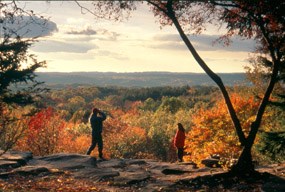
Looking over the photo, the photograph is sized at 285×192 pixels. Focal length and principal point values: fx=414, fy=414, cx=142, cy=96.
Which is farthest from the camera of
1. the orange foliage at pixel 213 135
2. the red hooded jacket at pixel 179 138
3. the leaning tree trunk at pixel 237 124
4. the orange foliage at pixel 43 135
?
the orange foliage at pixel 213 135

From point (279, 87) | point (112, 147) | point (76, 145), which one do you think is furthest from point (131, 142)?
point (279, 87)

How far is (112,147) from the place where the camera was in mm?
45719

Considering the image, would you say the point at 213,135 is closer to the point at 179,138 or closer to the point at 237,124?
the point at 179,138

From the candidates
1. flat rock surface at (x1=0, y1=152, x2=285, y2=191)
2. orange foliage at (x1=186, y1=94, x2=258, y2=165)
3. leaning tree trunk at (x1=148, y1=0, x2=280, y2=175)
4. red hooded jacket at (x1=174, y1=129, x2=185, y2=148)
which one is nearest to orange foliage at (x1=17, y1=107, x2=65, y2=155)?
orange foliage at (x1=186, y1=94, x2=258, y2=165)

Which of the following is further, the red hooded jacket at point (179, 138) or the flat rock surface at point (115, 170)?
the red hooded jacket at point (179, 138)

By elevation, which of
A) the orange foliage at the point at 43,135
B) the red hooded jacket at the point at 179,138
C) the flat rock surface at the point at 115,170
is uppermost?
the red hooded jacket at the point at 179,138

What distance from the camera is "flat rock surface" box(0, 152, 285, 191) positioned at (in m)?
14.6

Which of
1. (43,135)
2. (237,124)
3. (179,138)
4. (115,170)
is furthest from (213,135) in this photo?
(237,124)

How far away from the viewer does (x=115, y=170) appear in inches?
660

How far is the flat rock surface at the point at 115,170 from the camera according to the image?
47.8 ft

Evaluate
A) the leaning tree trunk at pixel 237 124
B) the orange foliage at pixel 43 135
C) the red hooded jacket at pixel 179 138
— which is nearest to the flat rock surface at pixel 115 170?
the leaning tree trunk at pixel 237 124

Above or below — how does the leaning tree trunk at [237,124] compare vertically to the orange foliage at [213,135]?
above

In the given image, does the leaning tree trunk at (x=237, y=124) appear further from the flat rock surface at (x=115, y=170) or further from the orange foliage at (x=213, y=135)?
the orange foliage at (x=213, y=135)

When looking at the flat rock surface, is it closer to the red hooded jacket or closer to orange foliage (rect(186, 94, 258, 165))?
the red hooded jacket
